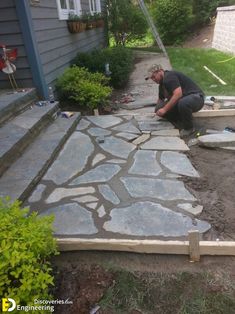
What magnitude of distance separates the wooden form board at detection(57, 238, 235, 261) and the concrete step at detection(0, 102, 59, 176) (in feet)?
4.36

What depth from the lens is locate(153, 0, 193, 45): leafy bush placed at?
1580 centimetres

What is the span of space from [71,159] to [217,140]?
6.08 ft

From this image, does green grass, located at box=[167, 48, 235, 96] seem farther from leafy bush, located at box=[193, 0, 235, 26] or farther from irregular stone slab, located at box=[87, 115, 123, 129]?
leafy bush, located at box=[193, 0, 235, 26]

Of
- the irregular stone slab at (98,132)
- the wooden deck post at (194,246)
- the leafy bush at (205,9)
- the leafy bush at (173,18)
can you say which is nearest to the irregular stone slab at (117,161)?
the irregular stone slab at (98,132)

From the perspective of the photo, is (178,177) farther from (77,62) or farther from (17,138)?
(77,62)

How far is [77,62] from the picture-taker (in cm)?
717

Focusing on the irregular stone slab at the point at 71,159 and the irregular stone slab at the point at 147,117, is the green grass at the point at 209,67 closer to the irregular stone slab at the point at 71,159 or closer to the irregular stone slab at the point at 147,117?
the irregular stone slab at the point at 147,117

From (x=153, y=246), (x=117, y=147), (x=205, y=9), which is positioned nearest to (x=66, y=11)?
(x=117, y=147)

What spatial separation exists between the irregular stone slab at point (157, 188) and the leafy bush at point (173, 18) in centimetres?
1475

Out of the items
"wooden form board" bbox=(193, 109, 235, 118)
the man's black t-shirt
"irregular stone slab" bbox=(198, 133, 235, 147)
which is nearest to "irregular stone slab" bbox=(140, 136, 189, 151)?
"irregular stone slab" bbox=(198, 133, 235, 147)

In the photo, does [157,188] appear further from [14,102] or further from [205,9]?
[205,9]

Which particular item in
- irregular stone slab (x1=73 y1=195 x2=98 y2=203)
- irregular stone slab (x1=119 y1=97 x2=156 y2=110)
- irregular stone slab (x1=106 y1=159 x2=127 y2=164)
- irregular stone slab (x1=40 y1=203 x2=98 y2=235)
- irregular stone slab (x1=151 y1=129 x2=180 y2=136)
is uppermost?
irregular stone slab (x1=40 y1=203 x2=98 y2=235)

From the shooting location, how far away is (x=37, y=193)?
315 cm

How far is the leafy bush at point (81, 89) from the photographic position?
5559 mm
